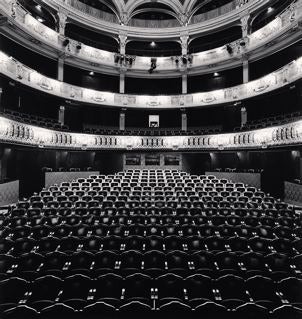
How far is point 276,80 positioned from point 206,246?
42.7ft

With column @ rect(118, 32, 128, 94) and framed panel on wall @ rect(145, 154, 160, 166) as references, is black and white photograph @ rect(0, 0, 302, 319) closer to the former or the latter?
column @ rect(118, 32, 128, 94)

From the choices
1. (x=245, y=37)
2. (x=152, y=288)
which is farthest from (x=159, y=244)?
(x=245, y=37)

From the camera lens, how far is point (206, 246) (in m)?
5.46

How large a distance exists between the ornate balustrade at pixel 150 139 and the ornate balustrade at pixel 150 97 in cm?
296

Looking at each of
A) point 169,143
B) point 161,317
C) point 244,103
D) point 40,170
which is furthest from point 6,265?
point 244,103

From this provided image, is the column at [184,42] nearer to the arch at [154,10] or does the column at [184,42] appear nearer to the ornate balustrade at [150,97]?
the arch at [154,10]

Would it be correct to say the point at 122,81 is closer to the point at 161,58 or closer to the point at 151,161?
the point at 161,58

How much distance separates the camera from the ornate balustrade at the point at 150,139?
11461 millimetres

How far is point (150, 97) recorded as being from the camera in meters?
20.4

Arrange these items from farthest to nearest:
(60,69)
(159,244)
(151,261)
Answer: (60,69) < (159,244) < (151,261)

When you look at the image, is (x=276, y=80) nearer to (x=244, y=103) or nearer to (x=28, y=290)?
(x=244, y=103)

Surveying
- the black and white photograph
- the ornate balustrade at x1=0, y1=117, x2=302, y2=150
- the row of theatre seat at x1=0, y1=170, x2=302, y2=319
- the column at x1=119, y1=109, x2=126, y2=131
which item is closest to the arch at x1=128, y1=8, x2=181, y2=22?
the black and white photograph

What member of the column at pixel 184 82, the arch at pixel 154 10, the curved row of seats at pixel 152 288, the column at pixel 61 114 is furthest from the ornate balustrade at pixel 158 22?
the curved row of seats at pixel 152 288

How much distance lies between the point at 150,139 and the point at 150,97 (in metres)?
3.89
